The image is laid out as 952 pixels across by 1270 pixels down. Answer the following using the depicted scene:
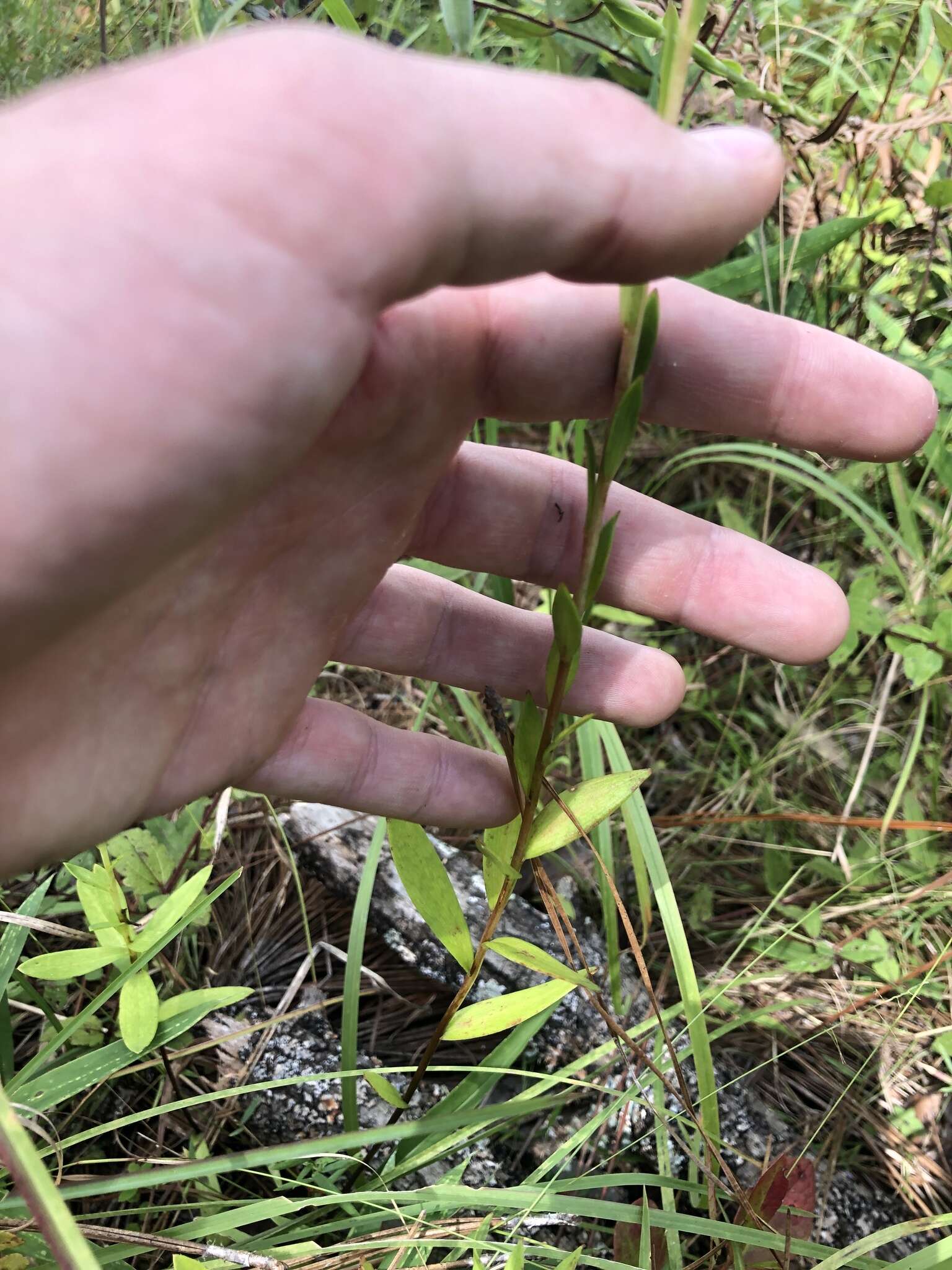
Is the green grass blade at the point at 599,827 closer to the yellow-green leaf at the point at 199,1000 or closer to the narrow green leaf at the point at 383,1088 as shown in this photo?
the narrow green leaf at the point at 383,1088

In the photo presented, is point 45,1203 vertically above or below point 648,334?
below

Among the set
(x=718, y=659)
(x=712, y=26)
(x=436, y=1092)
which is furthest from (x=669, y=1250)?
(x=712, y=26)

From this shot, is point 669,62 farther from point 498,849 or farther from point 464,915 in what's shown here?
point 464,915

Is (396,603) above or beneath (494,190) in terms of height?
beneath

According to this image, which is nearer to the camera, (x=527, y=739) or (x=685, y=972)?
(x=527, y=739)

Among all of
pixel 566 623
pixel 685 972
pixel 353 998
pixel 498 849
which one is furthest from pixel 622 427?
pixel 353 998

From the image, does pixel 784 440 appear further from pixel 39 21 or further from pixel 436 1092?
pixel 39 21

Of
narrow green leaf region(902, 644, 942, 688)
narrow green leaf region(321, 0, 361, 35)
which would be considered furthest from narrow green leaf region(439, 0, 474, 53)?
narrow green leaf region(902, 644, 942, 688)
